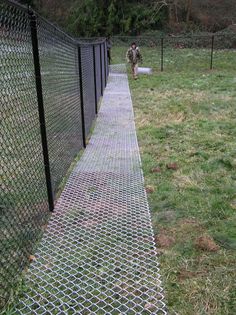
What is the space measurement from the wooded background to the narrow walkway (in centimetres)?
2543

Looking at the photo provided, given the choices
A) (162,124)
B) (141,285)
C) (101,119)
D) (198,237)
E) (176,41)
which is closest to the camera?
(141,285)

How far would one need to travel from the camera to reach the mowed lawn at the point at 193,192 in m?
2.34

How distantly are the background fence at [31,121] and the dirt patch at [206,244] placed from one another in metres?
1.24

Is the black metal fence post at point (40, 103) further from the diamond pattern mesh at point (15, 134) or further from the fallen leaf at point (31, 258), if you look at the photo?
the fallen leaf at point (31, 258)

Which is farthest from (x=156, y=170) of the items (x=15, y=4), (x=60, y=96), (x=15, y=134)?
(x=15, y=4)

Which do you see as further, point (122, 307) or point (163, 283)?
point (163, 283)

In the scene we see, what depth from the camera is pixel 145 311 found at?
2145 millimetres

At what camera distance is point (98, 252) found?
2.73 meters

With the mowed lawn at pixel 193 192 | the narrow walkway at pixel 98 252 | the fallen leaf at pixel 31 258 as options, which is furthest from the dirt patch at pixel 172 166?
the fallen leaf at pixel 31 258

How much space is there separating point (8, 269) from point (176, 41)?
21.8 metres

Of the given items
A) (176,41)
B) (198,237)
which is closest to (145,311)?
(198,237)

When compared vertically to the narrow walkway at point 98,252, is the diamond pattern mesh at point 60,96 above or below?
above

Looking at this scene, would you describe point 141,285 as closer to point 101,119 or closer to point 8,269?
point 8,269

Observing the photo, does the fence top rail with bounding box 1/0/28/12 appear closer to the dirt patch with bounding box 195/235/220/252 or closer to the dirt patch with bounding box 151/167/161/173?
the dirt patch with bounding box 195/235/220/252
